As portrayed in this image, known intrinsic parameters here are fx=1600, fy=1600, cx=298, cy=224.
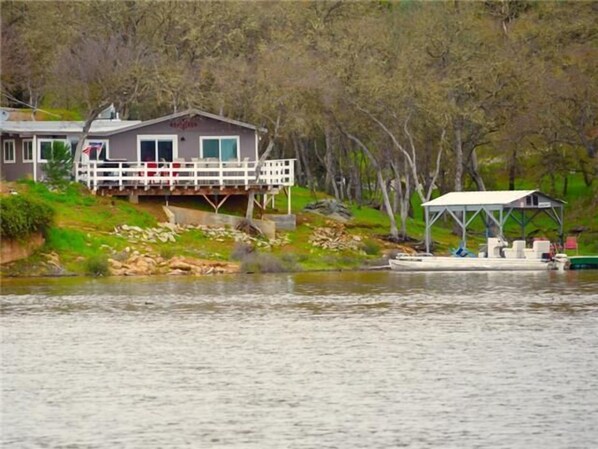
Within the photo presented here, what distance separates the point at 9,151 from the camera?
265ft

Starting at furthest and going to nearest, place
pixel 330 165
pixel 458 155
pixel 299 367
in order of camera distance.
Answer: pixel 330 165 < pixel 458 155 < pixel 299 367

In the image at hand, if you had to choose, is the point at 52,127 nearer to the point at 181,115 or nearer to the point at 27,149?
the point at 27,149

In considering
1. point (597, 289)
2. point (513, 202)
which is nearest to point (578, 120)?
point (513, 202)

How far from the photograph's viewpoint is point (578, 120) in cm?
8312

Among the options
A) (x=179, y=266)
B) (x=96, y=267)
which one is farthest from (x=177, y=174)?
(x=96, y=267)

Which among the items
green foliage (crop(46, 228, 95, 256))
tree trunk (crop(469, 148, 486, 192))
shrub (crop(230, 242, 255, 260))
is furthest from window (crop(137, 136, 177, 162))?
tree trunk (crop(469, 148, 486, 192))

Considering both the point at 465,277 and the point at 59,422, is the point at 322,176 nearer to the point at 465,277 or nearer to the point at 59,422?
the point at 465,277

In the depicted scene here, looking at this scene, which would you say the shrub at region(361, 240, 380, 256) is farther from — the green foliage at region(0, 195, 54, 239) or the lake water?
the green foliage at region(0, 195, 54, 239)

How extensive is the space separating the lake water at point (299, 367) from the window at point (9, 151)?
21.5 m

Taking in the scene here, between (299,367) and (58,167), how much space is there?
39.2 meters

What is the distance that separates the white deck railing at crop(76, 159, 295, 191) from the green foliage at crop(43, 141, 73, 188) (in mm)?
1482

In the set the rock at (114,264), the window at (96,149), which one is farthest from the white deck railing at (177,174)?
the rock at (114,264)

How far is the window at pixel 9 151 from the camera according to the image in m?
80.3

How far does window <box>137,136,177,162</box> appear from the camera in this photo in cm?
8019
